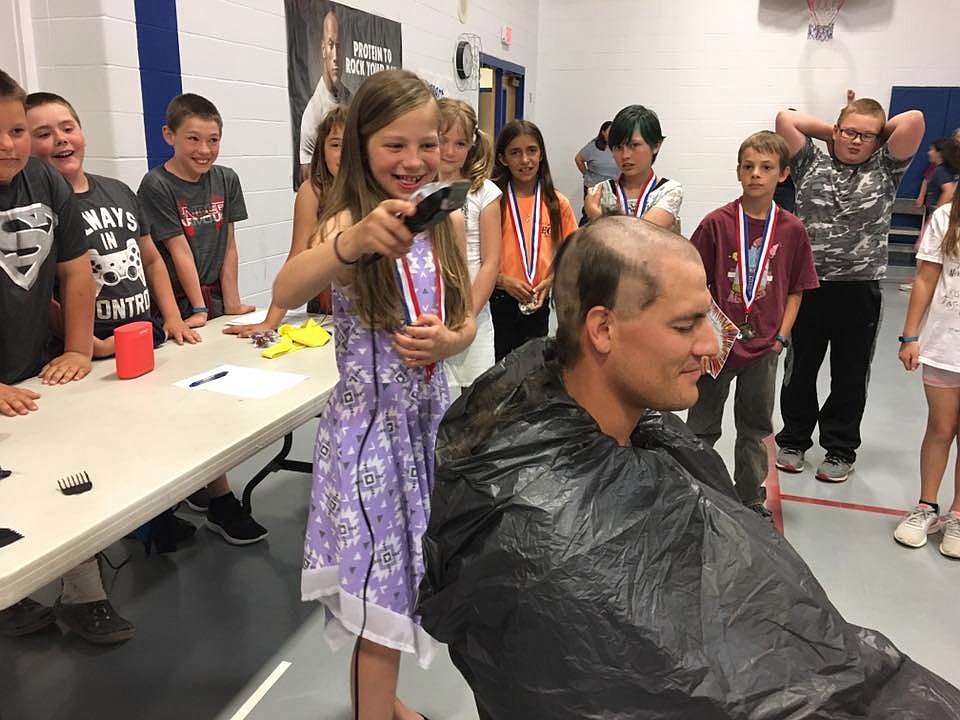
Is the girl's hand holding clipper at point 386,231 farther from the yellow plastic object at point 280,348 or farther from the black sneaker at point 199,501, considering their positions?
the black sneaker at point 199,501

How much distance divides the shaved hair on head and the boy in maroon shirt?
1628mm

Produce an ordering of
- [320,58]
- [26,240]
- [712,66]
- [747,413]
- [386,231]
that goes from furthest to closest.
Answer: [712,66] < [320,58] < [747,413] < [26,240] < [386,231]

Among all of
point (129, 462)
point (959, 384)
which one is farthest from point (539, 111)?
point (129, 462)

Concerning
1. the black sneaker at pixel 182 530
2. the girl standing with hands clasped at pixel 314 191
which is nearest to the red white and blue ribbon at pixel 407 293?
the girl standing with hands clasped at pixel 314 191

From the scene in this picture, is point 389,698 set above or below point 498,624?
below

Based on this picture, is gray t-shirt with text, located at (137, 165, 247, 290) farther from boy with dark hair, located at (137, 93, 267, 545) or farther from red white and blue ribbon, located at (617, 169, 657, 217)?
red white and blue ribbon, located at (617, 169, 657, 217)

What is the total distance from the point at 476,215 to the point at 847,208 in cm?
156

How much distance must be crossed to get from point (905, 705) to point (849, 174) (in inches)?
103

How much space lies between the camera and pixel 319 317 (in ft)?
9.58

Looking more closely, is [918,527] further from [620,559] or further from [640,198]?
[620,559]

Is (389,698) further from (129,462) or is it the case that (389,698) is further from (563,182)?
(563,182)

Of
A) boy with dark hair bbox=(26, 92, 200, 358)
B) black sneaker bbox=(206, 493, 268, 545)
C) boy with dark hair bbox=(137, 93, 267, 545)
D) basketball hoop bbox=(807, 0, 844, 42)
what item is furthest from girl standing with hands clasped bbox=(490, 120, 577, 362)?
basketball hoop bbox=(807, 0, 844, 42)

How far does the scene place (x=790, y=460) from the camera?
3.45 metres

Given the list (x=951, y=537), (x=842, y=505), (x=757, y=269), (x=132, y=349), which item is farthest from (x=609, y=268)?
(x=842, y=505)
